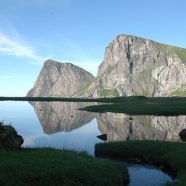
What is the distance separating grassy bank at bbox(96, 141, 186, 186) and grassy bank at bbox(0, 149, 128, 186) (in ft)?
21.1

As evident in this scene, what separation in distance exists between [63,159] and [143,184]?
8291 millimetres

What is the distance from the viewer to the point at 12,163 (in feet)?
98.1

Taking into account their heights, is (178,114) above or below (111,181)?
above

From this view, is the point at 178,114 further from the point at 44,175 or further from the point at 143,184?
the point at 44,175

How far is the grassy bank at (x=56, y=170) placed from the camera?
27422 millimetres

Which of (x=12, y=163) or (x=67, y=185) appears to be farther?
(x=12, y=163)

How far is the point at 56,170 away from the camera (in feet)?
97.0

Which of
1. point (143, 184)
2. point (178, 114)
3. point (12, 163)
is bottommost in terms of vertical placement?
point (143, 184)

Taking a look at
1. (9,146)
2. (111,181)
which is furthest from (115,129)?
(111,181)

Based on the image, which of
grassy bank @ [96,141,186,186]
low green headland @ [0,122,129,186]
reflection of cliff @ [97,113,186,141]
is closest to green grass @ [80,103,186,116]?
reflection of cliff @ [97,113,186,141]

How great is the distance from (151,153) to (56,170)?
1928cm

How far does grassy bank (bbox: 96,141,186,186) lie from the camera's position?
38919 millimetres

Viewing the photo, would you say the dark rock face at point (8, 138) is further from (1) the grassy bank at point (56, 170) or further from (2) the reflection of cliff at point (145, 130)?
(2) the reflection of cliff at point (145, 130)

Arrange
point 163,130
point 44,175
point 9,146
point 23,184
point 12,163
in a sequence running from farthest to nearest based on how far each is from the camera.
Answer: point 163,130 → point 9,146 → point 12,163 → point 44,175 → point 23,184
